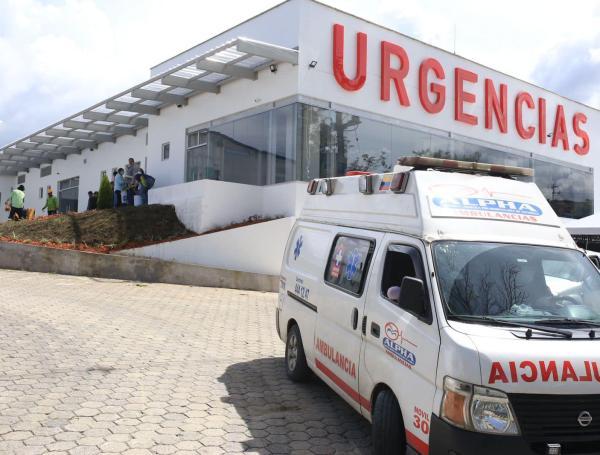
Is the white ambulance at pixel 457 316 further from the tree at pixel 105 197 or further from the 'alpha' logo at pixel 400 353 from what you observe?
the tree at pixel 105 197

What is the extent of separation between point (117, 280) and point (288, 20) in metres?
8.71

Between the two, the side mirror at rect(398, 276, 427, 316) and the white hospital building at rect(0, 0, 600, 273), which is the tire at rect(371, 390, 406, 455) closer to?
the side mirror at rect(398, 276, 427, 316)

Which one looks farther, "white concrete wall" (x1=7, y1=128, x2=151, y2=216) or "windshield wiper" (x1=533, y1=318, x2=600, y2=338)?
"white concrete wall" (x1=7, y1=128, x2=151, y2=216)

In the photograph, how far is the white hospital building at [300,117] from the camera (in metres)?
15.1

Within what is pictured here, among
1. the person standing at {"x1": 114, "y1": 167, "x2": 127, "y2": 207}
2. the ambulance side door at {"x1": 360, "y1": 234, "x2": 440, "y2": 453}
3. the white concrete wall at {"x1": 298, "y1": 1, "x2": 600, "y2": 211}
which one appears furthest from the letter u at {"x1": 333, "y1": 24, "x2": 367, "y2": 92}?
the ambulance side door at {"x1": 360, "y1": 234, "x2": 440, "y2": 453}

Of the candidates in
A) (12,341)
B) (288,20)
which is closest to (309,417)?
(12,341)

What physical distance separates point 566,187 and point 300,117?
588 inches

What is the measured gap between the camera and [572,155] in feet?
79.4

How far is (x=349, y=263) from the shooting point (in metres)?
4.82

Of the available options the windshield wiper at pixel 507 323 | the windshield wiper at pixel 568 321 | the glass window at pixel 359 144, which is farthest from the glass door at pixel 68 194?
the windshield wiper at pixel 568 321

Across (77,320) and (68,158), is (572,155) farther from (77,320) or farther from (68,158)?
(68,158)

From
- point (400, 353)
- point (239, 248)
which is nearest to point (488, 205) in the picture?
point (400, 353)

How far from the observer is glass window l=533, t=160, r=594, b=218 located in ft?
74.4

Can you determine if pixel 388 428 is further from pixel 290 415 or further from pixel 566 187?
pixel 566 187
